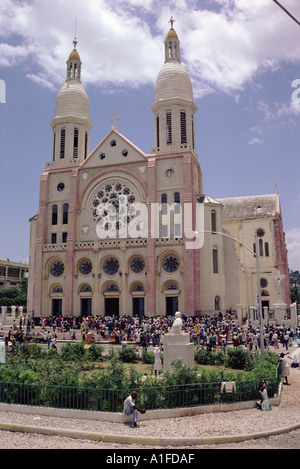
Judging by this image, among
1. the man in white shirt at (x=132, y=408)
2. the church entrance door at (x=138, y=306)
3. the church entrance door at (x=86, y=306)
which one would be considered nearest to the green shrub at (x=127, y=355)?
the man in white shirt at (x=132, y=408)

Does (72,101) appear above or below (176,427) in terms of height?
Answer: above

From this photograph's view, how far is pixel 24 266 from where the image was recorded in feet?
292

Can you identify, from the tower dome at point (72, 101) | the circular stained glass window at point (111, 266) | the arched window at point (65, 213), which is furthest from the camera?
the tower dome at point (72, 101)

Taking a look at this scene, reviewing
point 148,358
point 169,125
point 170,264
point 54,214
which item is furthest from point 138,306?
point 148,358

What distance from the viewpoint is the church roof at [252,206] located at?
5666 cm

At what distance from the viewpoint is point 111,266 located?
43656 mm

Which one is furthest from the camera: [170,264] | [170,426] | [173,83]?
[173,83]

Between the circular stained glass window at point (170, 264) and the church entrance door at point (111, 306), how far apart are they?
20.8ft

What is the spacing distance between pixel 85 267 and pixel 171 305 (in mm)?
10346

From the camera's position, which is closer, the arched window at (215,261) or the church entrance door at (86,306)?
the arched window at (215,261)

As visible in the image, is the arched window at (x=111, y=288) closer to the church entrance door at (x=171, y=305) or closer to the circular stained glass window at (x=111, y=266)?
the circular stained glass window at (x=111, y=266)

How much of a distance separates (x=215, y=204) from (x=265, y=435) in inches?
1354

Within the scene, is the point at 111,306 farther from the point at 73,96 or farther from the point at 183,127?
the point at 73,96

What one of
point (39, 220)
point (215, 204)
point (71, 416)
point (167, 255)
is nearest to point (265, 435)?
point (71, 416)
